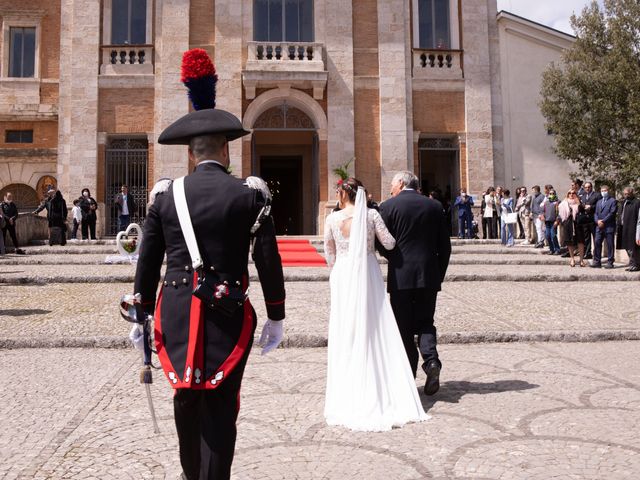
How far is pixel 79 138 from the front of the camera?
67.2 feet

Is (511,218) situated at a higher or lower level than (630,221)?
higher

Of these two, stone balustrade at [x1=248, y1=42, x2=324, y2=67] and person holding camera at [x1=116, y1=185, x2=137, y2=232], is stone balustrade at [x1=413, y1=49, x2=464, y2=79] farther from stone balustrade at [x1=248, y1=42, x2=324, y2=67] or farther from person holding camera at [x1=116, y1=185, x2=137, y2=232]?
person holding camera at [x1=116, y1=185, x2=137, y2=232]

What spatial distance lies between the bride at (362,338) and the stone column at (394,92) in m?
16.3

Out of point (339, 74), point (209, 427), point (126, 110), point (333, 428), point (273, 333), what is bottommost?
point (333, 428)

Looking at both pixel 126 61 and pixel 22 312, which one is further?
pixel 126 61

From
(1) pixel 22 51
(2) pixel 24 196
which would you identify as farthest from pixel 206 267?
(1) pixel 22 51

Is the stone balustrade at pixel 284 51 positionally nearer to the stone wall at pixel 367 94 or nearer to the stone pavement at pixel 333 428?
the stone wall at pixel 367 94

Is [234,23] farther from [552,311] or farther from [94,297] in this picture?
[552,311]

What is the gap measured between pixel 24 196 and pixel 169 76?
7.12m

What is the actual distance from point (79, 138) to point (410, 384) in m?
19.0

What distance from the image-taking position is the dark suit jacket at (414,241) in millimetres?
4770

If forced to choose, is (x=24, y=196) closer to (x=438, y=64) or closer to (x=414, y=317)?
(x=438, y=64)

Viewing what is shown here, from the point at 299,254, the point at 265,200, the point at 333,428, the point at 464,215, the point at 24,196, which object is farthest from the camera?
the point at 24,196

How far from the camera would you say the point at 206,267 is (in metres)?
2.58
